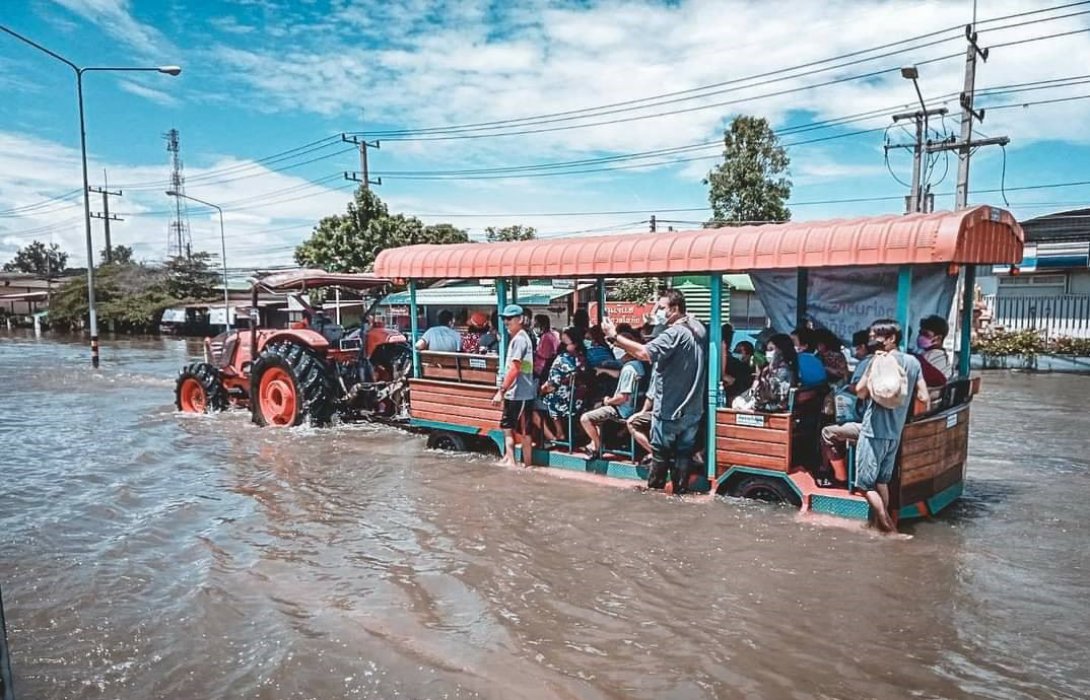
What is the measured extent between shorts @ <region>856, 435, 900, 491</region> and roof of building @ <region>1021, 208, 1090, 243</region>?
64.2 ft

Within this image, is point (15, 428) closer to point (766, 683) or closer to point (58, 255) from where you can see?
point (766, 683)

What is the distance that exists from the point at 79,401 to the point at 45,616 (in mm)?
11492

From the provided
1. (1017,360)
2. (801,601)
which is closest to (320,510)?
(801,601)

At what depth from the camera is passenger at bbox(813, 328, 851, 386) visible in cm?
645

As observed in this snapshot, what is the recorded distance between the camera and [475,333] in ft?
31.7

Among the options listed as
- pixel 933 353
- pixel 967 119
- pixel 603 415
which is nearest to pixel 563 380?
pixel 603 415

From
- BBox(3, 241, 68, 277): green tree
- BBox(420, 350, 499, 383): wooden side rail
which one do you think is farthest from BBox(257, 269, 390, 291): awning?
BBox(3, 241, 68, 277): green tree

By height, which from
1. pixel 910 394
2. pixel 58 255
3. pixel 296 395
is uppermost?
pixel 58 255

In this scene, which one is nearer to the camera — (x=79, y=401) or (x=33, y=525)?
(x=33, y=525)

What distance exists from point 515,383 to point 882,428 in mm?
3506

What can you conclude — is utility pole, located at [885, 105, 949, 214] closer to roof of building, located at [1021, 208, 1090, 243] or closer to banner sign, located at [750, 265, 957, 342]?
A: roof of building, located at [1021, 208, 1090, 243]

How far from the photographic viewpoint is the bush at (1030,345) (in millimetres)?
18484

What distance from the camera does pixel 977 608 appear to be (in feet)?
14.5

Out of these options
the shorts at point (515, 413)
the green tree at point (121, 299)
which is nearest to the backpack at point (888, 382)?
the shorts at point (515, 413)
